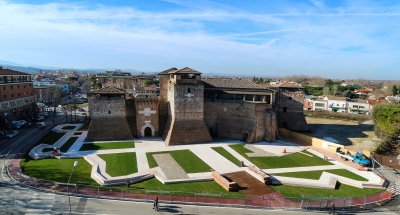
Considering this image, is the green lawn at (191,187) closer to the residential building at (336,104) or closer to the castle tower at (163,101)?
the castle tower at (163,101)

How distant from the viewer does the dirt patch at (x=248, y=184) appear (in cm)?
1819

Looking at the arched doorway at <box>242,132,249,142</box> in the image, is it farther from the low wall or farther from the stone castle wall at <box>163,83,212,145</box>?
the low wall

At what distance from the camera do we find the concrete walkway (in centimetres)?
1959

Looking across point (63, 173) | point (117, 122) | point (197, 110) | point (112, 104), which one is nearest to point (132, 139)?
point (117, 122)

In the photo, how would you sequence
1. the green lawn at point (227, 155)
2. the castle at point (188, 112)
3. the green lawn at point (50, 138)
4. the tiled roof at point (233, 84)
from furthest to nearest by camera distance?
1. the tiled roof at point (233, 84)
2. the castle at point (188, 112)
3. the green lawn at point (50, 138)
4. the green lawn at point (227, 155)

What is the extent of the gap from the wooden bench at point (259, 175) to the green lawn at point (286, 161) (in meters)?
1.43

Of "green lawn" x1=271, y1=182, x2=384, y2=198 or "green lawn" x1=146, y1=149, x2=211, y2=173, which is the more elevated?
"green lawn" x1=146, y1=149, x2=211, y2=173

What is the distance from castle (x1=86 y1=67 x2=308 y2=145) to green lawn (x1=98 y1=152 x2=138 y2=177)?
5714mm

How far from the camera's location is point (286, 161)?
24688 millimetres

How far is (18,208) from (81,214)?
4.04m

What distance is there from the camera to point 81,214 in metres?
14.3


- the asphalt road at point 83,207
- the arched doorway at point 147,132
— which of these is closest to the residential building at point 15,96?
the arched doorway at point 147,132

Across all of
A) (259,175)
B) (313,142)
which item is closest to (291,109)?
(313,142)

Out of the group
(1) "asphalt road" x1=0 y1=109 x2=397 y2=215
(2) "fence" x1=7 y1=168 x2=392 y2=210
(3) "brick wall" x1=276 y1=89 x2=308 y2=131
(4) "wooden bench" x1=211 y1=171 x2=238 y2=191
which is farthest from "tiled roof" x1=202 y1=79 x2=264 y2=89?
(1) "asphalt road" x1=0 y1=109 x2=397 y2=215
